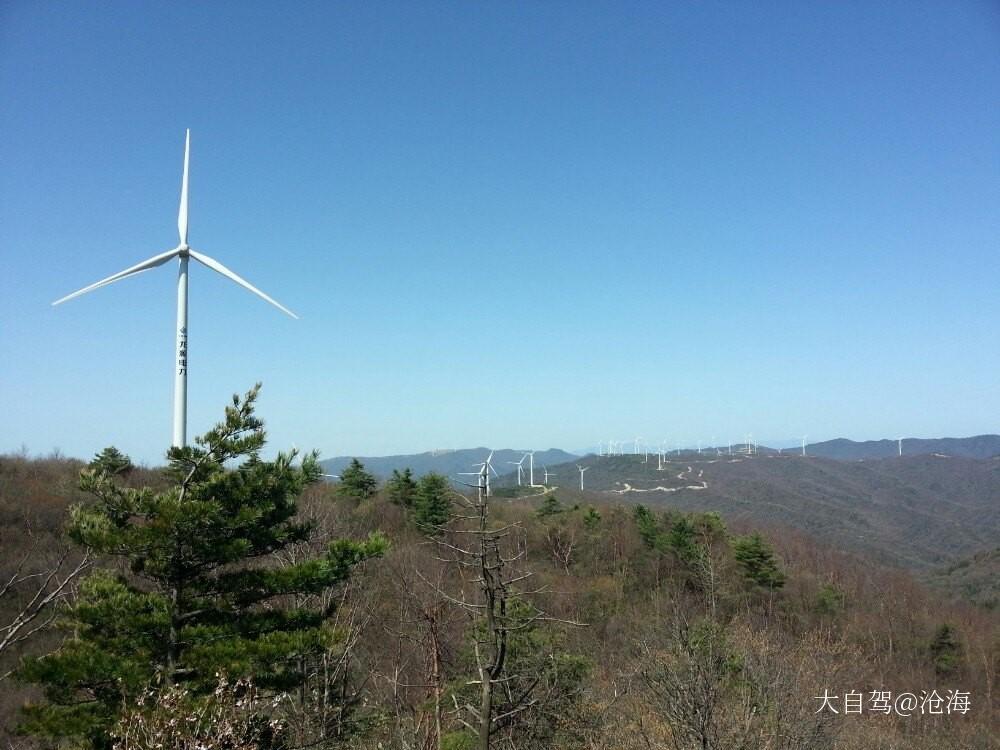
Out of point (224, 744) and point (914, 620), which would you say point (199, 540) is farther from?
point (914, 620)

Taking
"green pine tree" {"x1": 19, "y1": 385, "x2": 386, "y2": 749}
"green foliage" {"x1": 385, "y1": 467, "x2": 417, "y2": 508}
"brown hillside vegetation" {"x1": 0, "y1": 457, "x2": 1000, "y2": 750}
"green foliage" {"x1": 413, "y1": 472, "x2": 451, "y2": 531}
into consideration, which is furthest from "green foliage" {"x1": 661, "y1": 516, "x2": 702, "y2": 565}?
"green pine tree" {"x1": 19, "y1": 385, "x2": 386, "y2": 749}

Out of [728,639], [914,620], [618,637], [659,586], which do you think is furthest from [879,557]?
[728,639]

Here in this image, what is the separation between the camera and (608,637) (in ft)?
116

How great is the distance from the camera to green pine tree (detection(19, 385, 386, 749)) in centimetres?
976

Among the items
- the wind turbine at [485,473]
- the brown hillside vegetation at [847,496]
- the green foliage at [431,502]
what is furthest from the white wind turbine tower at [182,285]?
the brown hillside vegetation at [847,496]

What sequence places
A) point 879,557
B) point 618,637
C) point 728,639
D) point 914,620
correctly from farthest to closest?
point 879,557 < point 914,620 < point 618,637 < point 728,639

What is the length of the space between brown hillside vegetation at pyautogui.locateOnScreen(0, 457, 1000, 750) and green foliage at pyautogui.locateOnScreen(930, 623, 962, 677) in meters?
0.17

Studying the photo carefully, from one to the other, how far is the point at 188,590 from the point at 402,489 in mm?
36423

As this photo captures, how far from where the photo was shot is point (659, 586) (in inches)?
1864

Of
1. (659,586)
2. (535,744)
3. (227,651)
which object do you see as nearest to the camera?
(227,651)

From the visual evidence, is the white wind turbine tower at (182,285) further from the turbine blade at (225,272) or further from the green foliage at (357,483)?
the green foliage at (357,483)

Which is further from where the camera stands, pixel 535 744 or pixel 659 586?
pixel 659 586

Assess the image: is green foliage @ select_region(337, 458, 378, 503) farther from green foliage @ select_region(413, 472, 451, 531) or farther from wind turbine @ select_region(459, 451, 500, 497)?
wind turbine @ select_region(459, 451, 500, 497)

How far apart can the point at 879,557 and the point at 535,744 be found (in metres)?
115
